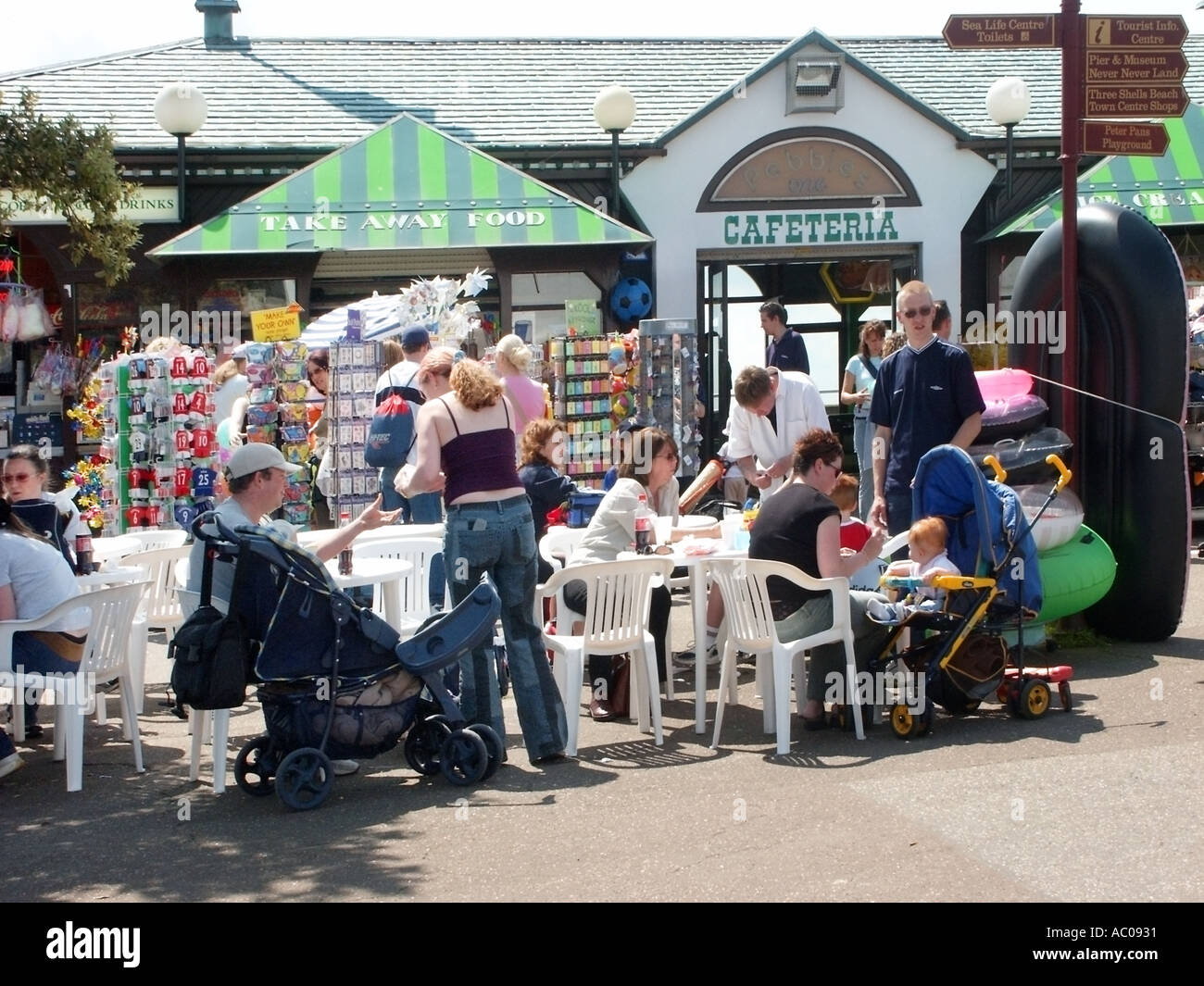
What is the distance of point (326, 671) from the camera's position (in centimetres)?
655

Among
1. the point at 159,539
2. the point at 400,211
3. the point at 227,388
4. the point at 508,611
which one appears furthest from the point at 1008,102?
the point at 508,611

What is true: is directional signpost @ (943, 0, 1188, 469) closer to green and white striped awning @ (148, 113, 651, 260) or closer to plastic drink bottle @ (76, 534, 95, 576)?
plastic drink bottle @ (76, 534, 95, 576)

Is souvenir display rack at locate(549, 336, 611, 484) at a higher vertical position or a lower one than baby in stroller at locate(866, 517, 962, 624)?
higher

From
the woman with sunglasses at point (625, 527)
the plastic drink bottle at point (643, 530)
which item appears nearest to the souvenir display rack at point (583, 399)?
the woman with sunglasses at point (625, 527)

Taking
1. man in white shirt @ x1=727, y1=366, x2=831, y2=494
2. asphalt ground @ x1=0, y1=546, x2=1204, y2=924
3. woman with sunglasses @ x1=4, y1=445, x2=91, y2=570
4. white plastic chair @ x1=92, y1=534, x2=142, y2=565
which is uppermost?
man in white shirt @ x1=727, y1=366, x2=831, y2=494

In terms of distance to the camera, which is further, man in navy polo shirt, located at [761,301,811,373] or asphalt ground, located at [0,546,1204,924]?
man in navy polo shirt, located at [761,301,811,373]

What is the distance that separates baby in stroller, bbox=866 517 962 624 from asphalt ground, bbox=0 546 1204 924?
577 mm

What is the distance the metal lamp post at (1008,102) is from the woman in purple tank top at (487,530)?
41.6 ft

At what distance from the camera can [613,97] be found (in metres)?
17.2

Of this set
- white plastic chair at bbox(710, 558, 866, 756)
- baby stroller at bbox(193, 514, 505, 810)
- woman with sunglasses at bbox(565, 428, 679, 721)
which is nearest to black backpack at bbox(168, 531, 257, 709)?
baby stroller at bbox(193, 514, 505, 810)

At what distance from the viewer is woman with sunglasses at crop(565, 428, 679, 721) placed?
811cm

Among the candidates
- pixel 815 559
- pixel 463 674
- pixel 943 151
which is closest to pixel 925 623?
pixel 815 559

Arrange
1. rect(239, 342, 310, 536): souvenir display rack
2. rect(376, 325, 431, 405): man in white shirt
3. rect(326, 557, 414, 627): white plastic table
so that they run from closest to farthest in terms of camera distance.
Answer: rect(326, 557, 414, 627): white plastic table < rect(376, 325, 431, 405): man in white shirt < rect(239, 342, 310, 536): souvenir display rack

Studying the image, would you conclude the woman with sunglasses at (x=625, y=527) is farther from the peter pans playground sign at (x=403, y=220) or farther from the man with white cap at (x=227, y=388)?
the peter pans playground sign at (x=403, y=220)
